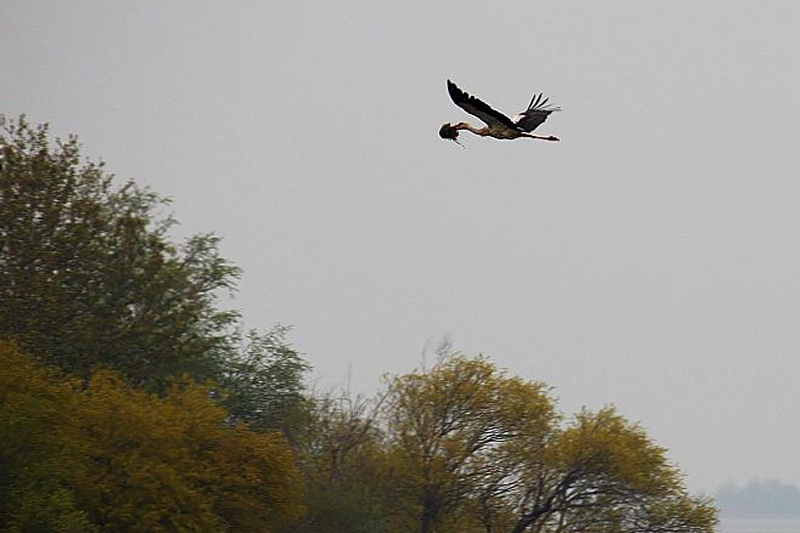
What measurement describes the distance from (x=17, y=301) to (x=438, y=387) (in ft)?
51.4

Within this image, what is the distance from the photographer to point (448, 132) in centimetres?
1734

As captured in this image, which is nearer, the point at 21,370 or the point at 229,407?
the point at 21,370

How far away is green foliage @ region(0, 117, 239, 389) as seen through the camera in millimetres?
47469

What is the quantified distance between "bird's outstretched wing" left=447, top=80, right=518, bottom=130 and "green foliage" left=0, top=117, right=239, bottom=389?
102 feet

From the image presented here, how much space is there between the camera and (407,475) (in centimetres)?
5391

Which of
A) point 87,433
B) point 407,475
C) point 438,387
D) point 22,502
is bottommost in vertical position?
point 22,502

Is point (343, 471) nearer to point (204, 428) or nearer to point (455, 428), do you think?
point (455, 428)

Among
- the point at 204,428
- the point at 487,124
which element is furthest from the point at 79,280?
the point at 487,124

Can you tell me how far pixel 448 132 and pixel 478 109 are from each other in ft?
1.70

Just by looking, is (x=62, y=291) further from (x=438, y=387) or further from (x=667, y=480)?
(x=667, y=480)

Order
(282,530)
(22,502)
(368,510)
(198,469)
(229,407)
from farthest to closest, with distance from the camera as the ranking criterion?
(229,407) → (368,510) → (282,530) → (198,469) → (22,502)

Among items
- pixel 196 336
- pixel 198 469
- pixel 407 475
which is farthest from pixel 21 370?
pixel 407 475

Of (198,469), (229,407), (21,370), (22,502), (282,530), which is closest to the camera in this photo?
(22,502)

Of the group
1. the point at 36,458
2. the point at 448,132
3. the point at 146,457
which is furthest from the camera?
the point at 146,457
